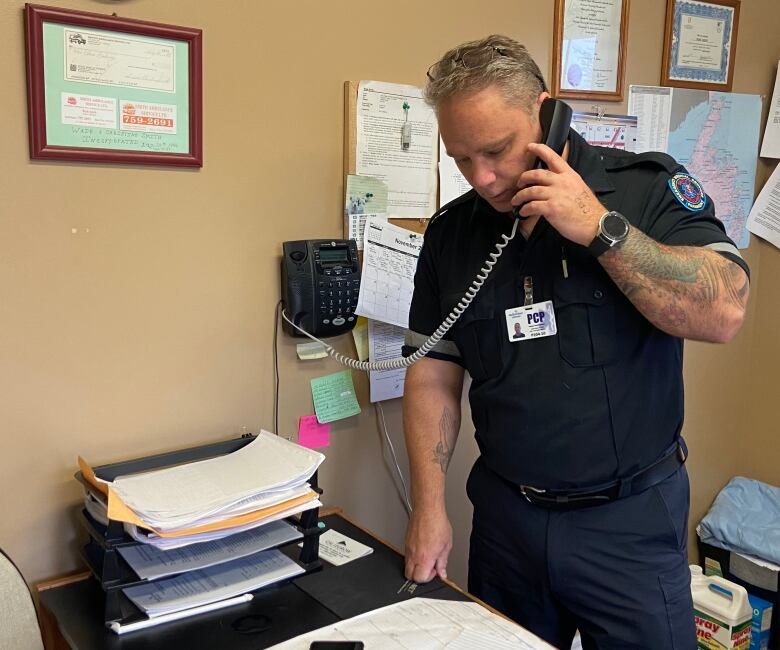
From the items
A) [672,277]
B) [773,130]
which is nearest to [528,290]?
[672,277]

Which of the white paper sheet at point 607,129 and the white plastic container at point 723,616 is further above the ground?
the white paper sheet at point 607,129

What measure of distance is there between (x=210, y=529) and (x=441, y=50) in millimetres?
1227

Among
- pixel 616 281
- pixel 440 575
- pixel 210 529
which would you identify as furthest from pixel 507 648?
pixel 616 281

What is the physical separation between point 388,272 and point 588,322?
0.56 m

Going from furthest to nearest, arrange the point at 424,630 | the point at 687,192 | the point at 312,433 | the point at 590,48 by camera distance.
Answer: the point at 590,48 → the point at 312,433 → the point at 687,192 → the point at 424,630

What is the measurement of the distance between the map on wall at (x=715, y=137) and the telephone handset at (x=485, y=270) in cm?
102

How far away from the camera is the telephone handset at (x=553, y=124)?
1294mm

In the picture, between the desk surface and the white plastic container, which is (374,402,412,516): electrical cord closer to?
the desk surface

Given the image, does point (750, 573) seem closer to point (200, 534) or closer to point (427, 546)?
point (427, 546)

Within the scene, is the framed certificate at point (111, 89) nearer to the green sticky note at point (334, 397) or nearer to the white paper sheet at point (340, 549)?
the green sticky note at point (334, 397)

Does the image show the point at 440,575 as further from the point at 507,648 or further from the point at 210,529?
the point at 210,529

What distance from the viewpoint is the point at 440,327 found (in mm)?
1499

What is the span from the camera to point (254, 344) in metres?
1.60

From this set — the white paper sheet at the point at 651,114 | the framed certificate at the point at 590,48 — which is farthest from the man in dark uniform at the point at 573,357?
the white paper sheet at the point at 651,114
